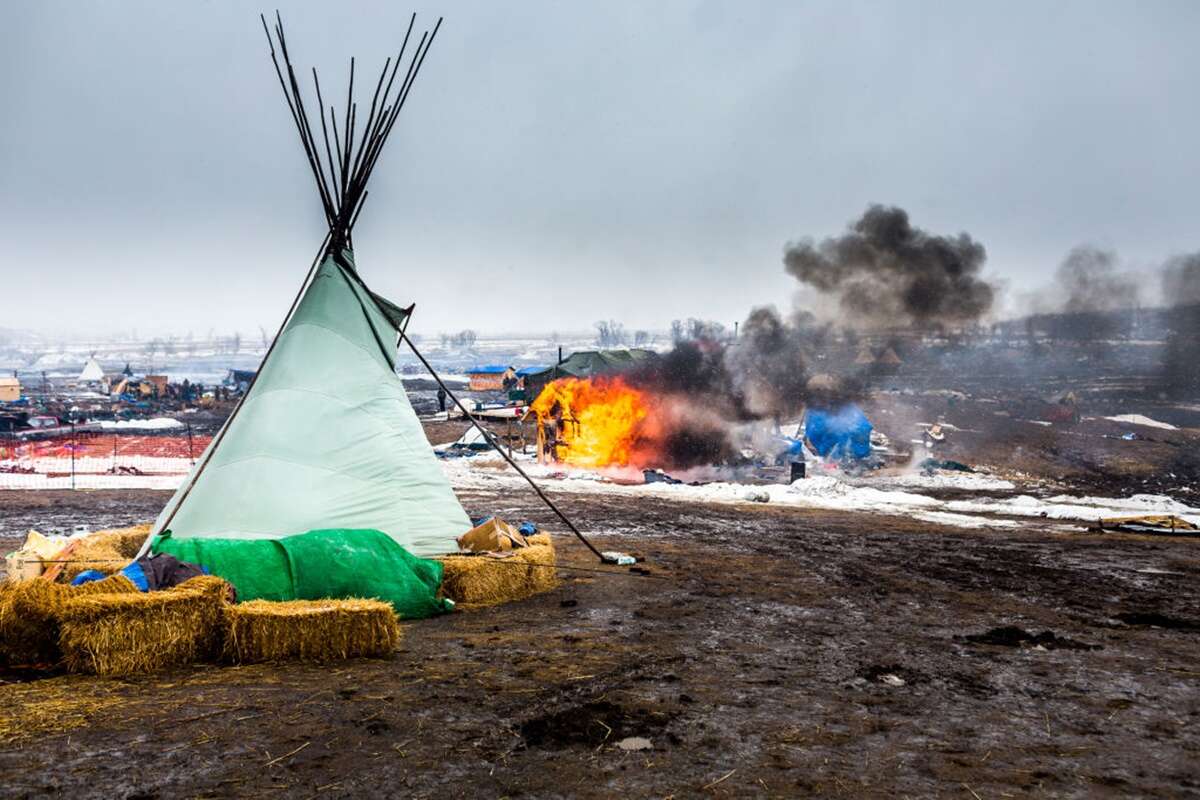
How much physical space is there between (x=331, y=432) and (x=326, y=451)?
297 mm

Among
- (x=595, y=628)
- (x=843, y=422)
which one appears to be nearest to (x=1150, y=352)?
(x=843, y=422)

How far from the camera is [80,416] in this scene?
43250 mm

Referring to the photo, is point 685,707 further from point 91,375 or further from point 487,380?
point 91,375

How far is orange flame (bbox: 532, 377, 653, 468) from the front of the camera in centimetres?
2844

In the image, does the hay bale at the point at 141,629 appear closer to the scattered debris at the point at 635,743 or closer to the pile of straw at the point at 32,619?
the pile of straw at the point at 32,619

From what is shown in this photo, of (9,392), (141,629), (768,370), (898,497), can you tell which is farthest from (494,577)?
(9,392)

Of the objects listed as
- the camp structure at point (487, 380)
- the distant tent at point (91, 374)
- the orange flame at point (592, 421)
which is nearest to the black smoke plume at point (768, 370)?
the orange flame at point (592, 421)

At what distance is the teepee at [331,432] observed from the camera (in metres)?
9.20

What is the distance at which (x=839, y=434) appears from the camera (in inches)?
1141

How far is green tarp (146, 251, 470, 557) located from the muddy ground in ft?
6.92

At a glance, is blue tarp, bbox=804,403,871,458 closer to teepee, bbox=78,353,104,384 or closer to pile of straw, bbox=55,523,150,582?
pile of straw, bbox=55,523,150,582

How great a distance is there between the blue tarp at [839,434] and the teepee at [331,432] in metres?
20.7

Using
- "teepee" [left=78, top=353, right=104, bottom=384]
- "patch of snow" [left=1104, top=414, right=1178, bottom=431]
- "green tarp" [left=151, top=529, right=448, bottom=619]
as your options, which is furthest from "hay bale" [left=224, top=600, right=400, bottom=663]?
"teepee" [left=78, top=353, right=104, bottom=384]

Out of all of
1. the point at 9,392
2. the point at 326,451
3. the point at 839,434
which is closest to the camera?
the point at 326,451
